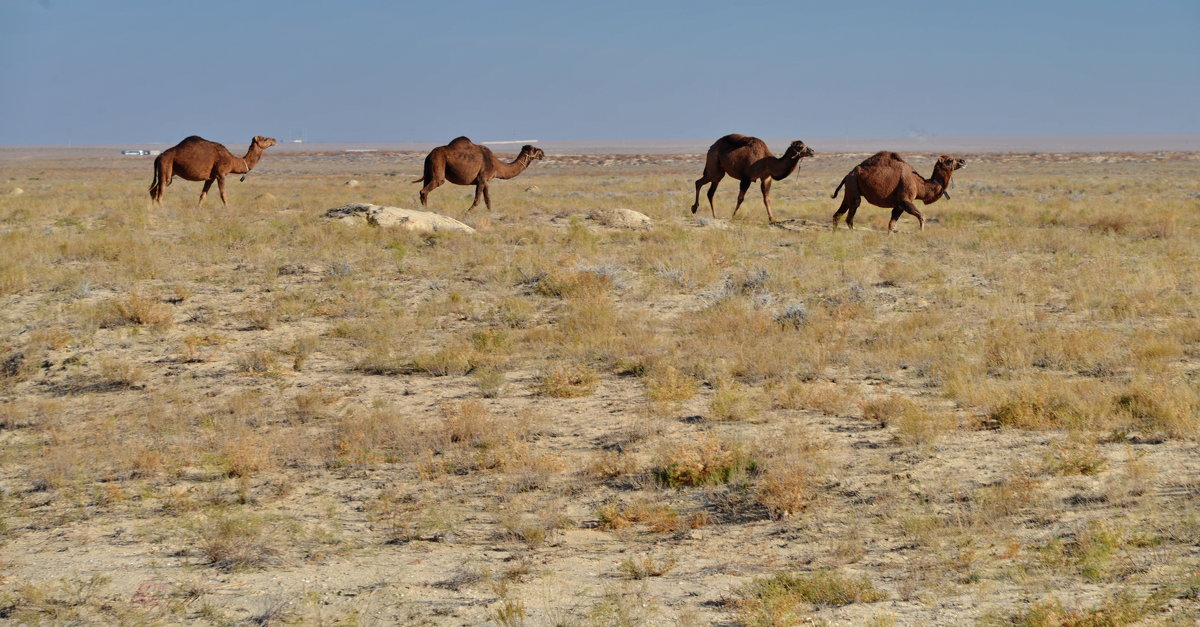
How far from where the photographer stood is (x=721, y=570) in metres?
5.94

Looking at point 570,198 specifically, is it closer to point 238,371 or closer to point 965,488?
point 238,371

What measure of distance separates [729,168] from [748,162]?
58 centimetres

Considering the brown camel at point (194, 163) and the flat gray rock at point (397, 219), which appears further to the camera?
the brown camel at point (194, 163)

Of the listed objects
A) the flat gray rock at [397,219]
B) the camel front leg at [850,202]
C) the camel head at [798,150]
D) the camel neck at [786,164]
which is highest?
the camel head at [798,150]

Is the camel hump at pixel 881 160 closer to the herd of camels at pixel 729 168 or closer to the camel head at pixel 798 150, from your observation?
the herd of camels at pixel 729 168

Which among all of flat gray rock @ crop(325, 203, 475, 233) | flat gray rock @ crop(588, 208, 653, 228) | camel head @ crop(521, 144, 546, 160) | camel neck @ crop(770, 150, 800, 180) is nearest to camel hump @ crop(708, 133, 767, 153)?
camel neck @ crop(770, 150, 800, 180)

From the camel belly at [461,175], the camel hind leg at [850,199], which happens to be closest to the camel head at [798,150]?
the camel hind leg at [850,199]

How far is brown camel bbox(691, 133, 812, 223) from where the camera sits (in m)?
21.0

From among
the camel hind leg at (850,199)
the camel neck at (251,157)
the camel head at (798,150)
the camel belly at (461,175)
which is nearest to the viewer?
the camel hind leg at (850,199)

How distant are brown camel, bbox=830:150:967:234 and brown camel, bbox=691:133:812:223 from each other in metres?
1.30

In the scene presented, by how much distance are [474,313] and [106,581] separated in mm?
7605

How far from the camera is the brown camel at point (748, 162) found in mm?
21000

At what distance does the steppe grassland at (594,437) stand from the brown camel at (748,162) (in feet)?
14.6

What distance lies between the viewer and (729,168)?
75.6 feet
